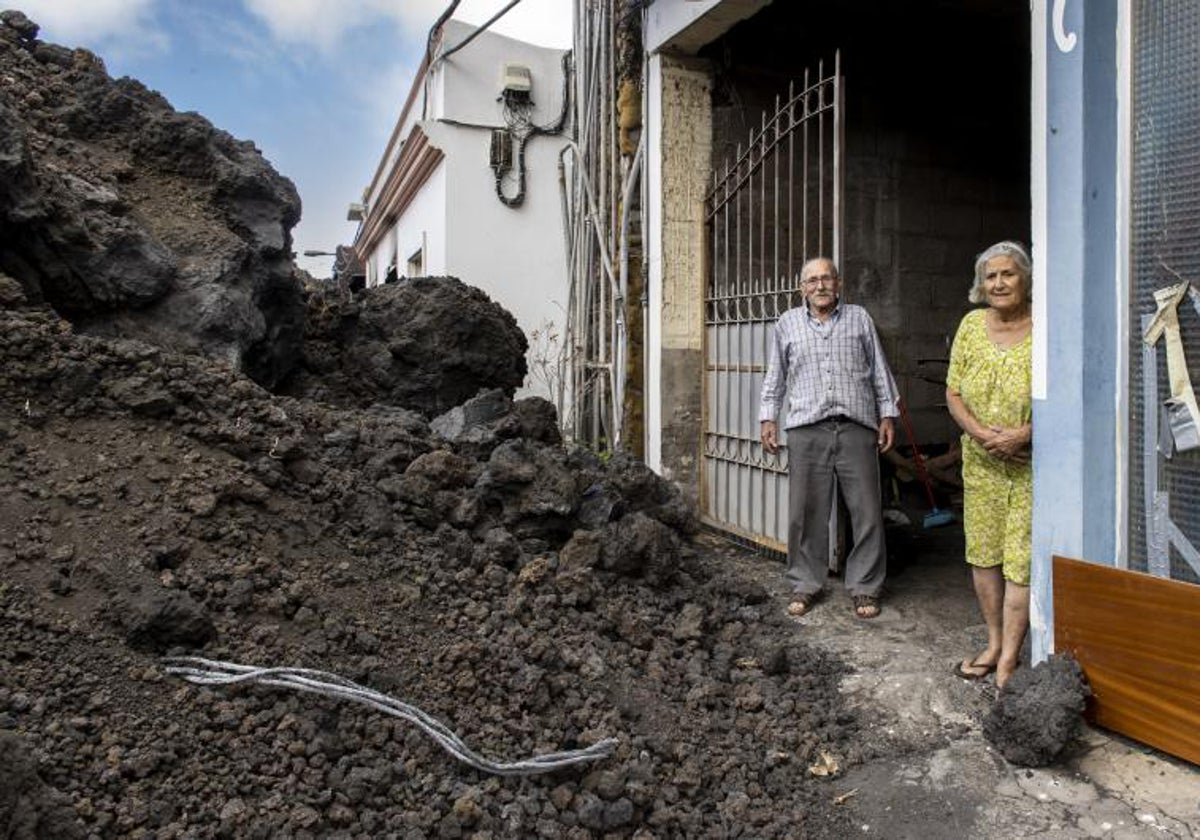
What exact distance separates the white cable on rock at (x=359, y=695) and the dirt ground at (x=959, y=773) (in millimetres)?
953

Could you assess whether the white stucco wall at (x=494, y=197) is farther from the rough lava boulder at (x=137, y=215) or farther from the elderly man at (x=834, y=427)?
the elderly man at (x=834, y=427)

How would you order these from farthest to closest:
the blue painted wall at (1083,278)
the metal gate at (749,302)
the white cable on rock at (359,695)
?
the metal gate at (749,302) → the blue painted wall at (1083,278) → the white cable on rock at (359,695)

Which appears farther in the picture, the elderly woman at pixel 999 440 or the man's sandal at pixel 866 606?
the man's sandal at pixel 866 606

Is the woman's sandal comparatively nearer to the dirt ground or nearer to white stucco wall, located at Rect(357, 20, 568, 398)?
the dirt ground

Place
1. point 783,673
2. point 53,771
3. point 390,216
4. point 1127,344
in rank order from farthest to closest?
1. point 390,216
2. point 783,673
3. point 1127,344
4. point 53,771

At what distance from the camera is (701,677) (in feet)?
11.1

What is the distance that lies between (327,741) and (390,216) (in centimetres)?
1031

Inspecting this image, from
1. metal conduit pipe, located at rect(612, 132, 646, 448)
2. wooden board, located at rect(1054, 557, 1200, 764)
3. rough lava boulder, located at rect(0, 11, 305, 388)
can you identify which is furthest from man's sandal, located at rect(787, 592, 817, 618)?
rough lava boulder, located at rect(0, 11, 305, 388)

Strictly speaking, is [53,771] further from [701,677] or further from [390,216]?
[390,216]

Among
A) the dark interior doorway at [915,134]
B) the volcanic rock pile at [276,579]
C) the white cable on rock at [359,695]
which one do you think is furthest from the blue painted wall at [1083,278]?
→ the dark interior doorway at [915,134]

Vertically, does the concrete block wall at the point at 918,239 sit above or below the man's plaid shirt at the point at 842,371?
above

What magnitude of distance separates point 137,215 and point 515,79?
4.38m

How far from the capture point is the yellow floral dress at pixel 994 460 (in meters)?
3.18

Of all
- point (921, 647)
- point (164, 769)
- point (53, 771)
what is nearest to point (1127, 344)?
point (921, 647)
